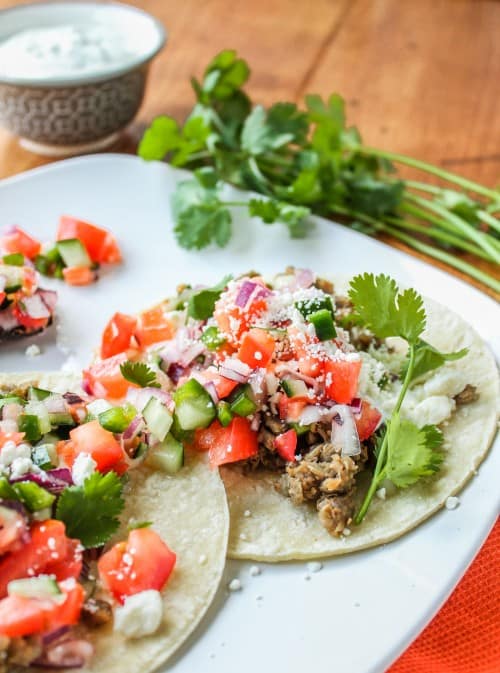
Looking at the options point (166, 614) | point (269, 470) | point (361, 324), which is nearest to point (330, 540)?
point (269, 470)

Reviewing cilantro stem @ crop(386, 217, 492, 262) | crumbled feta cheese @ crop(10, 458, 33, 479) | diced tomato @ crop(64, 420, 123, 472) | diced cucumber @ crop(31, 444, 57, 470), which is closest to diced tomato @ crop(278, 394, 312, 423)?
diced tomato @ crop(64, 420, 123, 472)

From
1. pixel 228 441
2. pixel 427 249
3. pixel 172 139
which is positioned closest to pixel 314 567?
pixel 228 441

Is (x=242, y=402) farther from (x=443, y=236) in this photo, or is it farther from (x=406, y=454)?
(x=443, y=236)

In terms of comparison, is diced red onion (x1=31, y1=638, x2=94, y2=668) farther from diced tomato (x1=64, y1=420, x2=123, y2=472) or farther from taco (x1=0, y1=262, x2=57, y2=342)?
taco (x1=0, y1=262, x2=57, y2=342)

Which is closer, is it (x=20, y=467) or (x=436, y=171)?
(x=20, y=467)

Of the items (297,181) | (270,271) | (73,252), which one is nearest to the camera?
(73,252)

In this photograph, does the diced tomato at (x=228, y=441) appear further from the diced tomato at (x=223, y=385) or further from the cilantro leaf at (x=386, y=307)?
the cilantro leaf at (x=386, y=307)
